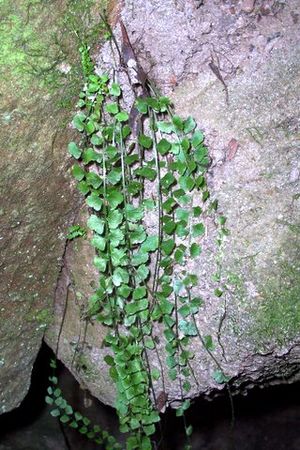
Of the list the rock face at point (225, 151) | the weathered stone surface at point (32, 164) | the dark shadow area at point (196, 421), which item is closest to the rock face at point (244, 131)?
the rock face at point (225, 151)

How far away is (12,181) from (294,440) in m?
2.38

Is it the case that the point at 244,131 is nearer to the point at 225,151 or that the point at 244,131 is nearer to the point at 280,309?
the point at 225,151

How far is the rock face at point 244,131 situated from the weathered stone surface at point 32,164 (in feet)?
0.53

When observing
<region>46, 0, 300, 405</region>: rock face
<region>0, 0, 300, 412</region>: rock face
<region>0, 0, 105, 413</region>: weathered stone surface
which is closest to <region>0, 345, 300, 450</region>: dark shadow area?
<region>0, 0, 105, 413</region>: weathered stone surface

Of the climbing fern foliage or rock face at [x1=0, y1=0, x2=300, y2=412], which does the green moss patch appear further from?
the climbing fern foliage

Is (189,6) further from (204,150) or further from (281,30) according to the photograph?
(204,150)

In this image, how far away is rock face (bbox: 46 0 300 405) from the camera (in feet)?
4.60

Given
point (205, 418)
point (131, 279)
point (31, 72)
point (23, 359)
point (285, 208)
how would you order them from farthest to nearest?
point (205, 418) → point (23, 359) → point (131, 279) → point (285, 208) → point (31, 72)

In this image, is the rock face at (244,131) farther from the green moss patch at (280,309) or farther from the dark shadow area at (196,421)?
the dark shadow area at (196,421)

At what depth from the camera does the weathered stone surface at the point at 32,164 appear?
Result: 1.31m

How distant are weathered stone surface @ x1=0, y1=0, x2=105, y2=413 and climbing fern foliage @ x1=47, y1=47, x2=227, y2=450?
8cm

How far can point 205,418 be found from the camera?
2.94 metres

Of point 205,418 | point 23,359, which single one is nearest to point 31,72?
point 23,359

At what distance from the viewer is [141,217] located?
4.91 ft
